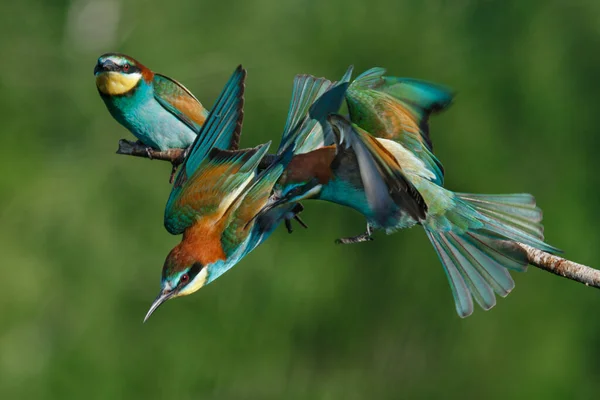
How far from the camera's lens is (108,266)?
614 centimetres

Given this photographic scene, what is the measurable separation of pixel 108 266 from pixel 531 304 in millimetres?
2140

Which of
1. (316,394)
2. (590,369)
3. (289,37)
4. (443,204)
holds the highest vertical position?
(443,204)

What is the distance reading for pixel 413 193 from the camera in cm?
264

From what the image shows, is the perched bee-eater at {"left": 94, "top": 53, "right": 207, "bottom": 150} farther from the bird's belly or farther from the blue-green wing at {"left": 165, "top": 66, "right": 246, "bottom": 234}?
the blue-green wing at {"left": 165, "top": 66, "right": 246, "bottom": 234}

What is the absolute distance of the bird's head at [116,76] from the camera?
3.61 metres

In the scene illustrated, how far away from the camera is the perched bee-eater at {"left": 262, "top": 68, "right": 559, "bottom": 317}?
8.70ft

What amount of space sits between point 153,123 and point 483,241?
46.0 inches

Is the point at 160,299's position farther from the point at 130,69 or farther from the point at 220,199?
the point at 130,69

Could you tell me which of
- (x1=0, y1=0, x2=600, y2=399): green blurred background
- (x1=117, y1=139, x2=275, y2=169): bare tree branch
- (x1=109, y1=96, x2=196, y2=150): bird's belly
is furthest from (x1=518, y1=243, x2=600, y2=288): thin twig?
(x1=0, y1=0, x2=600, y2=399): green blurred background

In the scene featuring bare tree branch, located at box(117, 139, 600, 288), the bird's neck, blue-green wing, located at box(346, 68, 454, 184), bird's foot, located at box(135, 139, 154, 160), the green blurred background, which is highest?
bare tree branch, located at box(117, 139, 600, 288)

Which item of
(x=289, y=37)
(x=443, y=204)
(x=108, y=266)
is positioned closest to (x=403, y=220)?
(x=443, y=204)

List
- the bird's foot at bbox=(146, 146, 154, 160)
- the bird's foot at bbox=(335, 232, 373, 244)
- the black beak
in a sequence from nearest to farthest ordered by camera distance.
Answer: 1. the bird's foot at bbox=(335, 232, 373, 244)
2. the bird's foot at bbox=(146, 146, 154, 160)
3. the black beak

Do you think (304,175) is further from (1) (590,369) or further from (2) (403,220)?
(1) (590,369)

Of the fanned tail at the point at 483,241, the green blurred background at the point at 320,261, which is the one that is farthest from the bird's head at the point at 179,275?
the green blurred background at the point at 320,261
